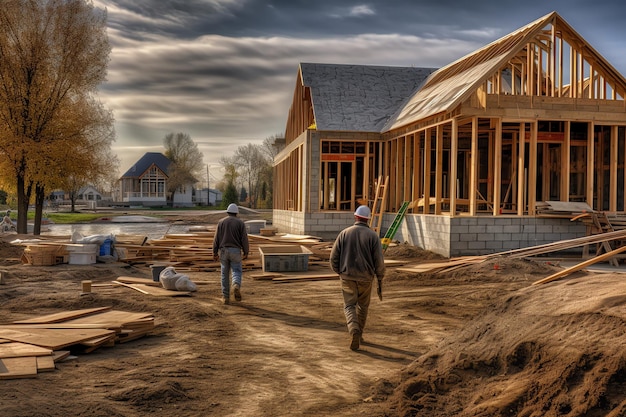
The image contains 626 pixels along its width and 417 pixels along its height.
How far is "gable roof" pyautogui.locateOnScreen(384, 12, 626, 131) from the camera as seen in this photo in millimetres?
17516

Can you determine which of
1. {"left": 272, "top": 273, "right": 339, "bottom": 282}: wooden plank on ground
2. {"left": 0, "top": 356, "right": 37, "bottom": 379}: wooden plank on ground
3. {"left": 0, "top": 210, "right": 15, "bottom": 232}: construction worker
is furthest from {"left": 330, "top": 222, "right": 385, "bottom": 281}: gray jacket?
{"left": 0, "top": 210, "right": 15, "bottom": 232}: construction worker

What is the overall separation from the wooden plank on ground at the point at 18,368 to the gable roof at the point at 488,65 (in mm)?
13495

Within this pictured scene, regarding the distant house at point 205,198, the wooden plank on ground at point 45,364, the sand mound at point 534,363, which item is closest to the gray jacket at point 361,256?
the sand mound at point 534,363

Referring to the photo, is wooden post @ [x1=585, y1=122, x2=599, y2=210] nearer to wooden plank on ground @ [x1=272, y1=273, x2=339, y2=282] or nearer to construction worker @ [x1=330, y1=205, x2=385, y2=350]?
wooden plank on ground @ [x1=272, y1=273, x2=339, y2=282]

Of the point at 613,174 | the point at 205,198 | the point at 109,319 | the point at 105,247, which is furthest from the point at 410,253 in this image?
the point at 205,198

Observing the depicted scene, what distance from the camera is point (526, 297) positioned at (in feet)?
23.0

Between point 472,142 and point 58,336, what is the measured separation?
12652 mm

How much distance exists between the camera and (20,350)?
6.77 m

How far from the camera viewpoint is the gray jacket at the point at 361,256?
26.1ft

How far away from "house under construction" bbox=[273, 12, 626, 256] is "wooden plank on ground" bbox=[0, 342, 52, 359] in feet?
40.2

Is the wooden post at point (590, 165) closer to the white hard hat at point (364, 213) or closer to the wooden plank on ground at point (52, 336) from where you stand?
the white hard hat at point (364, 213)

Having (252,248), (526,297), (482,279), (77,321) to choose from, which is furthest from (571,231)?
(77,321)

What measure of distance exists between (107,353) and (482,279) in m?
8.81

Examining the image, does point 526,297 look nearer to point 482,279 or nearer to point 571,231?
point 482,279
